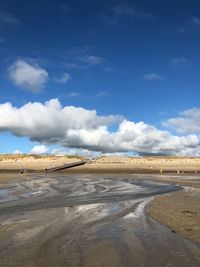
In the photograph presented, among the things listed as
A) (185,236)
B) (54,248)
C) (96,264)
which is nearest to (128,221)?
(185,236)

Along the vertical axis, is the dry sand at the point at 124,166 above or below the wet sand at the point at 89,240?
above

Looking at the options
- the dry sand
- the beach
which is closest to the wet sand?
the beach

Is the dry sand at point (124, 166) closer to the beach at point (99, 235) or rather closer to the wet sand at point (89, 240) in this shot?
the beach at point (99, 235)

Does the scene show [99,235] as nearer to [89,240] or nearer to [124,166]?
[89,240]

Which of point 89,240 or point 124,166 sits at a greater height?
point 124,166

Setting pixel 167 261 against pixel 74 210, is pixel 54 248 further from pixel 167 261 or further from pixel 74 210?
pixel 74 210

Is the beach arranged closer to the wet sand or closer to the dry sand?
the wet sand

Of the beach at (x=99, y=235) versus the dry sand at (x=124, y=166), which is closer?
the beach at (x=99, y=235)

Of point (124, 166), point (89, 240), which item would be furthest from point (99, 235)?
point (124, 166)

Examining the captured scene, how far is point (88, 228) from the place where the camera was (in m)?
14.3

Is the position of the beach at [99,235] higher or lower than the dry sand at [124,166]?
lower

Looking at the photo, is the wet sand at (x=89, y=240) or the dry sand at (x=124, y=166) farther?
the dry sand at (x=124, y=166)

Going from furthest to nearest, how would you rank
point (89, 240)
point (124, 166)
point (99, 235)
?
point (124, 166), point (99, 235), point (89, 240)

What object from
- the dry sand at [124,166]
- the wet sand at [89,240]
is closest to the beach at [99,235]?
the wet sand at [89,240]
